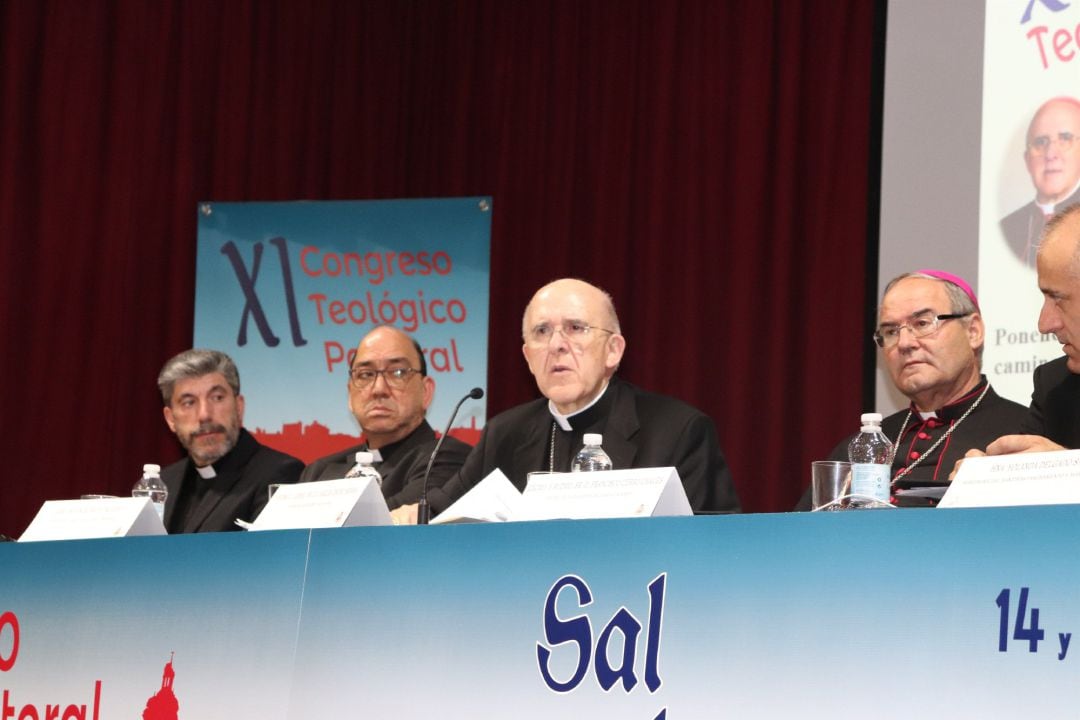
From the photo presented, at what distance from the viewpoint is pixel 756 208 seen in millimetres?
5367

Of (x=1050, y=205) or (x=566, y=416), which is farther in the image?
(x=1050, y=205)

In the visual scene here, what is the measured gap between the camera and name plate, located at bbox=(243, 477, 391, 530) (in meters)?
2.77

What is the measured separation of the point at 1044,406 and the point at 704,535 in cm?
127

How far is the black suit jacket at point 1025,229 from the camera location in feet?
13.7

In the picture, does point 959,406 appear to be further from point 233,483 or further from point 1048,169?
point 233,483

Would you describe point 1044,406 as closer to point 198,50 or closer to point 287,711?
point 287,711

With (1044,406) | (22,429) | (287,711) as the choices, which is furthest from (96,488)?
(1044,406)

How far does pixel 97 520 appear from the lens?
3.21m

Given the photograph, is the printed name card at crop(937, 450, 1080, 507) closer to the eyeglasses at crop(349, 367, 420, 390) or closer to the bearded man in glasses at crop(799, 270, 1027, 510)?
the bearded man in glasses at crop(799, 270, 1027, 510)

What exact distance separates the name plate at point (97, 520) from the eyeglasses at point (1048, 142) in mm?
2729

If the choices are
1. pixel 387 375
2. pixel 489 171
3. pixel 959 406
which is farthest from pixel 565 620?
pixel 489 171

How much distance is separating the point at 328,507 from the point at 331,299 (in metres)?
2.77

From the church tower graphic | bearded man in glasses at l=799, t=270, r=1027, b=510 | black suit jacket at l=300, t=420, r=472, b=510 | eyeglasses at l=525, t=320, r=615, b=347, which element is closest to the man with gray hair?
black suit jacket at l=300, t=420, r=472, b=510

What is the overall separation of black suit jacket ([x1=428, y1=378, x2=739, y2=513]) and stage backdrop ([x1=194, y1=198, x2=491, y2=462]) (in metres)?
1.22
